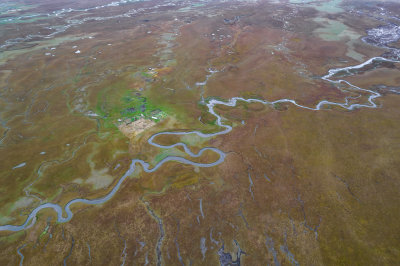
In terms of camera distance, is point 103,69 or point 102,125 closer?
point 102,125

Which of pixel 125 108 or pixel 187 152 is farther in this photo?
pixel 125 108

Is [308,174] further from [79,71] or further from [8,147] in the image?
[79,71]

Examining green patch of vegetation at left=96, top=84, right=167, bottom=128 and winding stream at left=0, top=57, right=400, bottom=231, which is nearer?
winding stream at left=0, top=57, right=400, bottom=231

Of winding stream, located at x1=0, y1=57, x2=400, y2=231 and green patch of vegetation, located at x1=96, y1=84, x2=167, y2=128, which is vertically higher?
green patch of vegetation, located at x1=96, y1=84, x2=167, y2=128

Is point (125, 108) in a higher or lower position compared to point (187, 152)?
higher

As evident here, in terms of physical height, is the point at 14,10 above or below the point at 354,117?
above

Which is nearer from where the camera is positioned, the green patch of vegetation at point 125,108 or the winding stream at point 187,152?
the winding stream at point 187,152

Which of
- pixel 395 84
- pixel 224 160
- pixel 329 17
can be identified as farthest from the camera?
pixel 329 17

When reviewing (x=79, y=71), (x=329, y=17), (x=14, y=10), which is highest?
(x=14, y=10)

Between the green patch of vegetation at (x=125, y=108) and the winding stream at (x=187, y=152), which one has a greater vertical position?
the green patch of vegetation at (x=125, y=108)

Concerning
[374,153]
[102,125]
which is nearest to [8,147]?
[102,125]

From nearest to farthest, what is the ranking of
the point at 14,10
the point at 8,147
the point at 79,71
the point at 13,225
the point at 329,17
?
the point at 13,225 → the point at 8,147 → the point at 79,71 → the point at 329,17 → the point at 14,10
